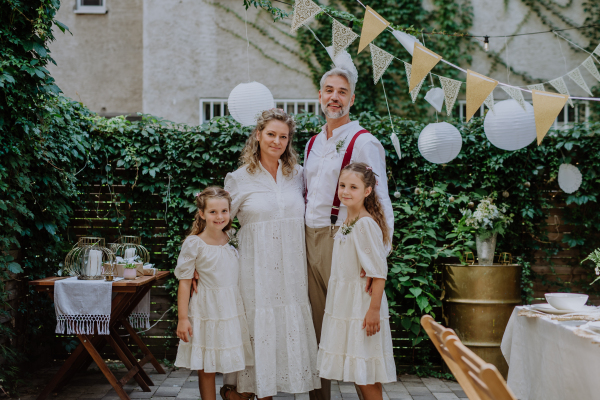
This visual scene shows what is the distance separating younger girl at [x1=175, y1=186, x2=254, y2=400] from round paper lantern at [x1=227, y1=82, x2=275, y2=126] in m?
1.48

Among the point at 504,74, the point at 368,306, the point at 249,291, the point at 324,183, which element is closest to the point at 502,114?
the point at 324,183

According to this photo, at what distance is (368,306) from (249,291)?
0.67 m

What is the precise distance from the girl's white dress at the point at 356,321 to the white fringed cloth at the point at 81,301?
1.41 meters

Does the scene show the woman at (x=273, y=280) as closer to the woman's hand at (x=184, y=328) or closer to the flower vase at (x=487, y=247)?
the woman's hand at (x=184, y=328)

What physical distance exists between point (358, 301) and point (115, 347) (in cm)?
184

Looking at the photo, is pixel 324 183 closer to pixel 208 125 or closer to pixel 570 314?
pixel 570 314

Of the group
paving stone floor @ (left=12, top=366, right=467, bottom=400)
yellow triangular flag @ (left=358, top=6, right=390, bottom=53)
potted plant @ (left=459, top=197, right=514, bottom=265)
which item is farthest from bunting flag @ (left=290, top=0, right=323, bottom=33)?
paving stone floor @ (left=12, top=366, right=467, bottom=400)

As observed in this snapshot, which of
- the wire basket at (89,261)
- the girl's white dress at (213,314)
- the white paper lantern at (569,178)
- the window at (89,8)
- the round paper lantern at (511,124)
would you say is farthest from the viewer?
the window at (89,8)

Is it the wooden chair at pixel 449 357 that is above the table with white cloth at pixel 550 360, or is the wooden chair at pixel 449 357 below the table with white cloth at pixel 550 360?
above

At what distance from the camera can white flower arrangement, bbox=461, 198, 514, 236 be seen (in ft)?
13.1

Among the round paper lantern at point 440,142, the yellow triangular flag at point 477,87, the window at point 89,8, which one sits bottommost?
the round paper lantern at point 440,142

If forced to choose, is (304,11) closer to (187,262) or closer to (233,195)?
(233,195)

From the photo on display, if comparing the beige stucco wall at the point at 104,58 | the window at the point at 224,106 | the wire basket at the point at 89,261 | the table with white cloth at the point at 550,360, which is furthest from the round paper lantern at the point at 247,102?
the beige stucco wall at the point at 104,58

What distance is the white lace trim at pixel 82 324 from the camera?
3086mm
